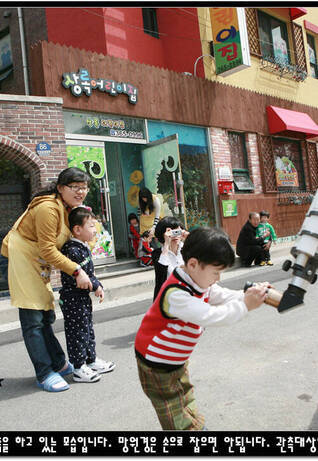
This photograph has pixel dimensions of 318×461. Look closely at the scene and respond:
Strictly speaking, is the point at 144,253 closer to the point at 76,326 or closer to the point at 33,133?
the point at 33,133

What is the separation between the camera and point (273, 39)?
1515cm

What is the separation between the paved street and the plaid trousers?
528 mm

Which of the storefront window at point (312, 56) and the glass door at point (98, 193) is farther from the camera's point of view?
the storefront window at point (312, 56)

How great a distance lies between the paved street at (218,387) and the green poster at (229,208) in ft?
23.3

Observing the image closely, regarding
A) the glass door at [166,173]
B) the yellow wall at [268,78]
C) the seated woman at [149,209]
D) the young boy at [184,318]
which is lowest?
the young boy at [184,318]

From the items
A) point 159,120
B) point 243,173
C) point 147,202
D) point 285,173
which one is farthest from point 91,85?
point 285,173

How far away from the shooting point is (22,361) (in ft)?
14.8

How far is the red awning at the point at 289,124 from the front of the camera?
13789 millimetres

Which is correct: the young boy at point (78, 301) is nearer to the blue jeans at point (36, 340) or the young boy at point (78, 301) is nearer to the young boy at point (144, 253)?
the blue jeans at point (36, 340)

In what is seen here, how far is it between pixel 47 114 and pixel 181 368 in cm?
738

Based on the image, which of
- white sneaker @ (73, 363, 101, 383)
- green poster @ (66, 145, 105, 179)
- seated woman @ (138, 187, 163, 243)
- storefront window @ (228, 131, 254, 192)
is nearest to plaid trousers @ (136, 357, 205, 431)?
white sneaker @ (73, 363, 101, 383)

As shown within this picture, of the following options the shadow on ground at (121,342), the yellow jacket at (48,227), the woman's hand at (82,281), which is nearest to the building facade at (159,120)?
the shadow on ground at (121,342)

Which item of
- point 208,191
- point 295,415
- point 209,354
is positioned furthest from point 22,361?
point 208,191

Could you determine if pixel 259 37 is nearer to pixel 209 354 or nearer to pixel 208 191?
pixel 208 191
